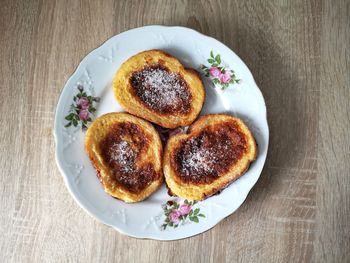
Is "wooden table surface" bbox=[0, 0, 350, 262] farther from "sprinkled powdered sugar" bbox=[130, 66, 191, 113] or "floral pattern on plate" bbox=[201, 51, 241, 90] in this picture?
"sprinkled powdered sugar" bbox=[130, 66, 191, 113]

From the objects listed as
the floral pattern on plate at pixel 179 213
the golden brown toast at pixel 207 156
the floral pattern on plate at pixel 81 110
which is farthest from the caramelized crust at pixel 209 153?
the floral pattern on plate at pixel 81 110

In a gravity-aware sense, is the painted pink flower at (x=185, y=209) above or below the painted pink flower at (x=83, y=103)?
below

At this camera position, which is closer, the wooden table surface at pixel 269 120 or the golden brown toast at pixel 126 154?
the golden brown toast at pixel 126 154

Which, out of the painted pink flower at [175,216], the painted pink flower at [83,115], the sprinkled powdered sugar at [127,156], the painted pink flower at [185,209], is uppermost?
the painted pink flower at [83,115]

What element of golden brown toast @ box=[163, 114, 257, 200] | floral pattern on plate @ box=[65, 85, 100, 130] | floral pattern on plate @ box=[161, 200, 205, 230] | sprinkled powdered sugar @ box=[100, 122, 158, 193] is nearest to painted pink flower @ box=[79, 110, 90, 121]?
floral pattern on plate @ box=[65, 85, 100, 130]

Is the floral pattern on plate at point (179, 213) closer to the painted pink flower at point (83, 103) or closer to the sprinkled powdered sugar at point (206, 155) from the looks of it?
the sprinkled powdered sugar at point (206, 155)

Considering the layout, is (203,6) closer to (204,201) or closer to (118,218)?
(204,201)

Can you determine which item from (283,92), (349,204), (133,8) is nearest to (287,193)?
(349,204)

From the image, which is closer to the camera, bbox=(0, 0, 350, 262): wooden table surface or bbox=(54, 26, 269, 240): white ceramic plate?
bbox=(54, 26, 269, 240): white ceramic plate
